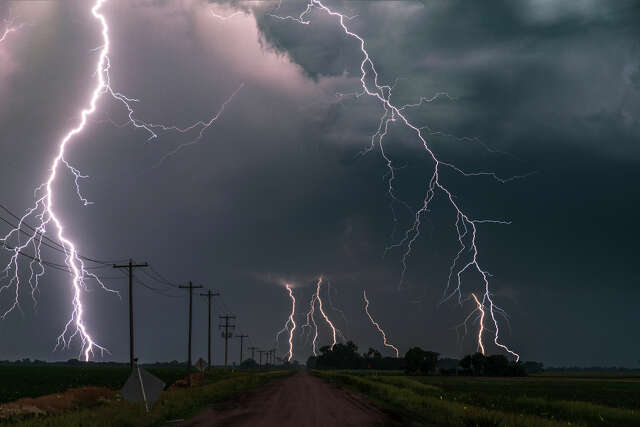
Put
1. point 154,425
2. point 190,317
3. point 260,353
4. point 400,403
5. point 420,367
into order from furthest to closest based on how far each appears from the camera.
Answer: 1. point 260,353
2. point 420,367
3. point 190,317
4. point 400,403
5. point 154,425

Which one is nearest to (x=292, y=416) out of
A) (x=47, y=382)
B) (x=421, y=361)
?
(x=47, y=382)

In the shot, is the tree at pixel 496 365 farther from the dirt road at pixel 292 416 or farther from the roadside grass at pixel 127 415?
the dirt road at pixel 292 416

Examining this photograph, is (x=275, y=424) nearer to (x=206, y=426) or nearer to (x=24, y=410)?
(x=206, y=426)

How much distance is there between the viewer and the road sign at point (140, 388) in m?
18.9

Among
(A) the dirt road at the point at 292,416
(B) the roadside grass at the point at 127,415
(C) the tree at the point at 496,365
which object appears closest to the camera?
(B) the roadside grass at the point at 127,415

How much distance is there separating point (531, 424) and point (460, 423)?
7.25 feet

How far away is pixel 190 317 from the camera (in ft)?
164

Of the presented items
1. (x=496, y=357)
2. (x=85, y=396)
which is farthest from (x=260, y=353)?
(x=85, y=396)

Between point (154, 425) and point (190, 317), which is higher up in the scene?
point (190, 317)

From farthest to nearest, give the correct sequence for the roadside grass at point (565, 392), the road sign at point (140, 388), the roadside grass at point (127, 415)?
the roadside grass at point (565, 392) → the road sign at point (140, 388) → the roadside grass at point (127, 415)

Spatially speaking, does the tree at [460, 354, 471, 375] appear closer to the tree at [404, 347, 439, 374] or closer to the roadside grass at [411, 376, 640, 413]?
the tree at [404, 347, 439, 374]

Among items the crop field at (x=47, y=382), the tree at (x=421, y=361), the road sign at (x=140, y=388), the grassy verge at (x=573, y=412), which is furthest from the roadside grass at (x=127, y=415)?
the tree at (x=421, y=361)

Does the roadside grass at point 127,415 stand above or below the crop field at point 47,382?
above

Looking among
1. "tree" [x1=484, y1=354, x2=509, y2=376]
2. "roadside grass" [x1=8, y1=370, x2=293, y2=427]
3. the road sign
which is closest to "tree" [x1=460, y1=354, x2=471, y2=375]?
"tree" [x1=484, y1=354, x2=509, y2=376]
